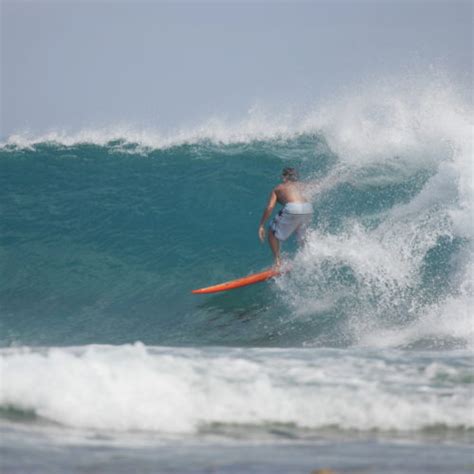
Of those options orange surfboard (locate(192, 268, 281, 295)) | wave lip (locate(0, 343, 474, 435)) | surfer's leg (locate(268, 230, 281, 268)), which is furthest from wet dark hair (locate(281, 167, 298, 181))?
wave lip (locate(0, 343, 474, 435))

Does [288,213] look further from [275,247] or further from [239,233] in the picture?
[239,233]

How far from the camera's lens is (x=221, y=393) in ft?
18.4

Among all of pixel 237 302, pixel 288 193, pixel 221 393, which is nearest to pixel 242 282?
pixel 237 302

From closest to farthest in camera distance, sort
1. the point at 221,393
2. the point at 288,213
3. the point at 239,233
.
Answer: the point at 221,393 < the point at 288,213 < the point at 239,233

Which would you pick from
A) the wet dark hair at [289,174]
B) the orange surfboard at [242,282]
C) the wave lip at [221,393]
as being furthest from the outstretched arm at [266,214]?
the wave lip at [221,393]

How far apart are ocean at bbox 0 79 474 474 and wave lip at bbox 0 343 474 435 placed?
0.02 m

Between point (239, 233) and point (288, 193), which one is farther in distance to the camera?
point (239, 233)

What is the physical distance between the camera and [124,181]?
1506 centimetres

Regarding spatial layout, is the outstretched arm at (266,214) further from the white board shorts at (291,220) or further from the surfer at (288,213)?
the white board shorts at (291,220)

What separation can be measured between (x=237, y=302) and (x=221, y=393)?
466 centimetres

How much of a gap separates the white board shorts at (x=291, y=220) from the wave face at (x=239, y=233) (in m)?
0.29

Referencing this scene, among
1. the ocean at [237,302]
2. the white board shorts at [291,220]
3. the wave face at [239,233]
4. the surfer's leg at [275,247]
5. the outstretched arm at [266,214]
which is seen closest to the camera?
the ocean at [237,302]

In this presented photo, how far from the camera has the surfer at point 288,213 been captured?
1027 centimetres

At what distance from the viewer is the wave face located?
9.30 meters
